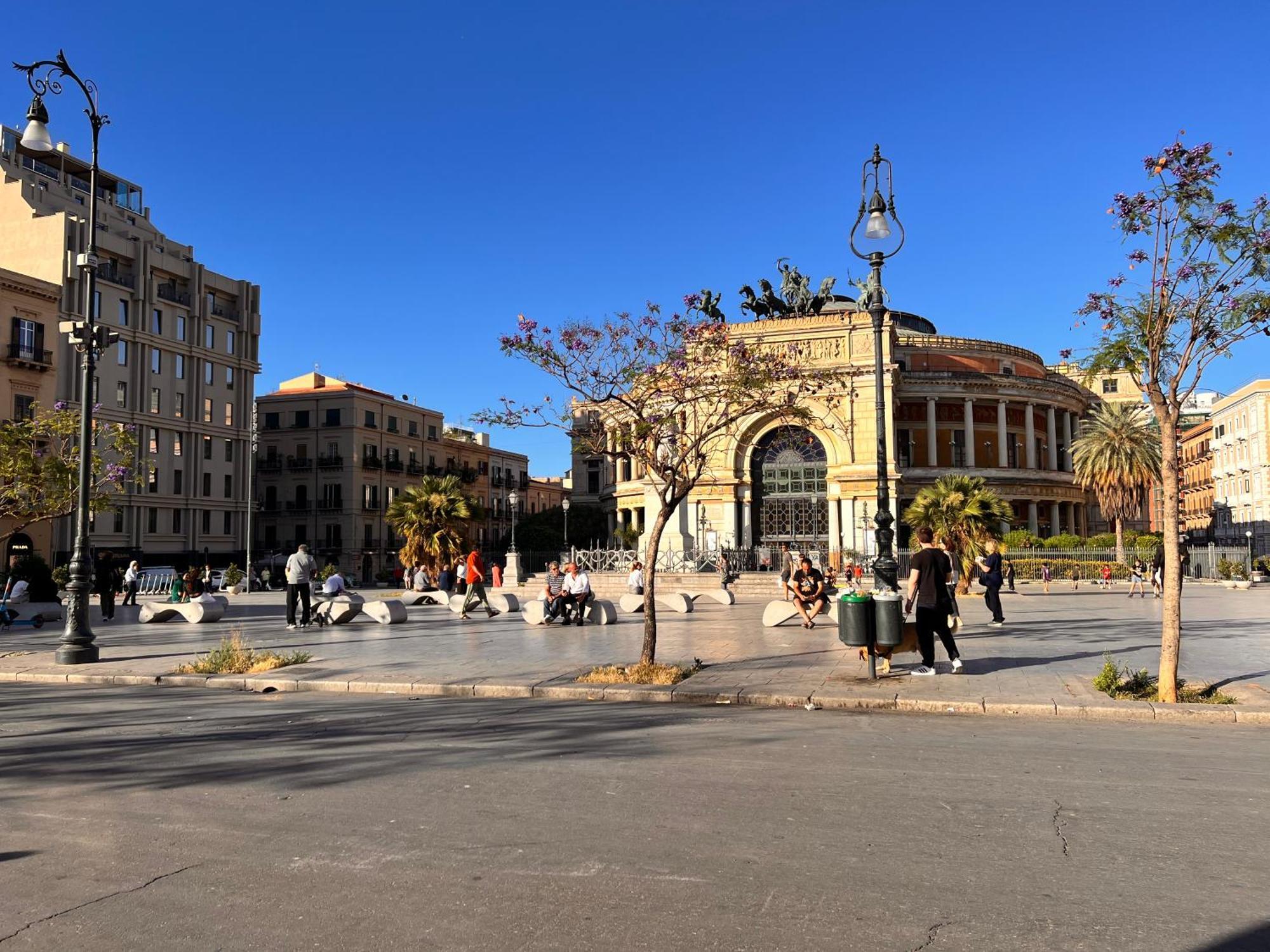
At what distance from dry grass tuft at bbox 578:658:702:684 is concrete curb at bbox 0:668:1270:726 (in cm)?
21

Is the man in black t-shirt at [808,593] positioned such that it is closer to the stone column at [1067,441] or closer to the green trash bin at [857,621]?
the green trash bin at [857,621]

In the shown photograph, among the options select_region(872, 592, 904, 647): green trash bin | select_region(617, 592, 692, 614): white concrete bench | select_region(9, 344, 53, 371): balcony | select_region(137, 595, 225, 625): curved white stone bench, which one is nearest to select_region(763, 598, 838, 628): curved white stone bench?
select_region(617, 592, 692, 614): white concrete bench

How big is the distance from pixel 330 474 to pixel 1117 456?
55285 millimetres

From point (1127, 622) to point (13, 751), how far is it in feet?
63.6

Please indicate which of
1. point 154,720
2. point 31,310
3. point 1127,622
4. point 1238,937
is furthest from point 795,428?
point 1238,937

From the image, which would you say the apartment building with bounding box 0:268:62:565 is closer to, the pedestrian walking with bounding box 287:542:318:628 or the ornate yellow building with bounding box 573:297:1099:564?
the ornate yellow building with bounding box 573:297:1099:564

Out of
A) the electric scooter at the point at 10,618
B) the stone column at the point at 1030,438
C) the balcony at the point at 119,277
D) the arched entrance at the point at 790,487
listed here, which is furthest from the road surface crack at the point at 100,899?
the stone column at the point at 1030,438

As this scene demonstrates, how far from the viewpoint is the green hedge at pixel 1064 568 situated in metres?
40.8

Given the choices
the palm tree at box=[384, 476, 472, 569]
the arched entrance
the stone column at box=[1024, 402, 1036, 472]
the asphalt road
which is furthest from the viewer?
the stone column at box=[1024, 402, 1036, 472]

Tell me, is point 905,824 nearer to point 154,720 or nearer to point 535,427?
point 154,720

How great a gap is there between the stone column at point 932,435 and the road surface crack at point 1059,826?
5722 centimetres

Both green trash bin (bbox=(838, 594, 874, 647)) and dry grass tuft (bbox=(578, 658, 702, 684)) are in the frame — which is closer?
green trash bin (bbox=(838, 594, 874, 647))

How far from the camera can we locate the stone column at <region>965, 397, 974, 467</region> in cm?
5997

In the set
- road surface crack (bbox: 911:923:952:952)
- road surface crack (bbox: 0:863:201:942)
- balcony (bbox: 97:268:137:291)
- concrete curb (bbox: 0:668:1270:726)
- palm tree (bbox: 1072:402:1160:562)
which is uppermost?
balcony (bbox: 97:268:137:291)
